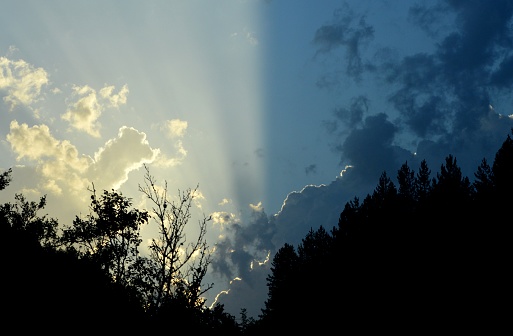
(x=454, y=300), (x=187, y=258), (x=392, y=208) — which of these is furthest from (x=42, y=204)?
(x=454, y=300)

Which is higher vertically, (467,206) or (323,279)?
(467,206)

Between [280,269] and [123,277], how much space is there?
209 ft

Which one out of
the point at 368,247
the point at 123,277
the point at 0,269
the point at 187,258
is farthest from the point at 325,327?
the point at 0,269

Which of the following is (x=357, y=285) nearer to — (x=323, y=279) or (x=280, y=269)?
(x=323, y=279)

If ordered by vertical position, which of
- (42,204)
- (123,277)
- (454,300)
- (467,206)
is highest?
(467,206)

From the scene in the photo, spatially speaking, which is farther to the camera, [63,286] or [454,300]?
[454,300]

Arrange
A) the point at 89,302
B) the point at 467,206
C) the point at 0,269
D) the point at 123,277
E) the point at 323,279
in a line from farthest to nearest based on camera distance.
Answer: the point at 323,279
the point at 467,206
the point at 123,277
the point at 89,302
the point at 0,269

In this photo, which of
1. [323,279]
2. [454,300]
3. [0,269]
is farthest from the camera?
[323,279]

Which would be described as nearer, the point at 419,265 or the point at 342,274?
the point at 419,265

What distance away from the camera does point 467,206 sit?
44.4m

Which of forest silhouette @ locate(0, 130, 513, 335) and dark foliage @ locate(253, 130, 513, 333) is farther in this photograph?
dark foliage @ locate(253, 130, 513, 333)

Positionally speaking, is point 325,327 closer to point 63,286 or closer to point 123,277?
point 123,277

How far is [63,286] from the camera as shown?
65.3 ft

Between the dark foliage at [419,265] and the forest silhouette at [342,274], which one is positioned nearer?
the forest silhouette at [342,274]
